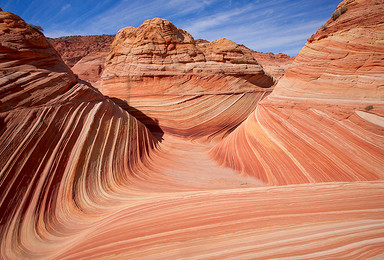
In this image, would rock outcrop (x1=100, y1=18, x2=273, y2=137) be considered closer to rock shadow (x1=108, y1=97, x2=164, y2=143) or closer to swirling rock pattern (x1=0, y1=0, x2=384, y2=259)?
rock shadow (x1=108, y1=97, x2=164, y2=143)

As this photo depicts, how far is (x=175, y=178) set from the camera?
370cm

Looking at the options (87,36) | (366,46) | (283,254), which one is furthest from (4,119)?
(87,36)

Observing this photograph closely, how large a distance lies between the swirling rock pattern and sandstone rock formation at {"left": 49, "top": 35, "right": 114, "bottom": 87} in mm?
14731

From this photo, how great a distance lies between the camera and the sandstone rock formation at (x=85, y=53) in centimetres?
2109

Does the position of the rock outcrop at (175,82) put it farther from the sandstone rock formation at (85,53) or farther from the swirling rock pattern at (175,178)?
the sandstone rock formation at (85,53)

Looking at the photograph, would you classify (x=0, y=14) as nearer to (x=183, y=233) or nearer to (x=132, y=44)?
(x=132, y=44)

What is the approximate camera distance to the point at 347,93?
2.98 m

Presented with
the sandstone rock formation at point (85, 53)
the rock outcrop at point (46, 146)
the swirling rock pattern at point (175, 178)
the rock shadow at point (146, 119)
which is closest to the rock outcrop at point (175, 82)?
the rock shadow at point (146, 119)

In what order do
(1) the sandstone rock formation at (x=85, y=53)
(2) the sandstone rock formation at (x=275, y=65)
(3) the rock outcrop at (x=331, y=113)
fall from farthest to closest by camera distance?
(1) the sandstone rock formation at (x=85, y=53), (2) the sandstone rock formation at (x=275, y=65), (3) the rock outcrop at (x=331, y=113)

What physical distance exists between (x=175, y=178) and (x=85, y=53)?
34147 mm

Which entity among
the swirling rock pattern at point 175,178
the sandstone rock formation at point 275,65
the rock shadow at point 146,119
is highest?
the sandstone rock formation at point 275,65

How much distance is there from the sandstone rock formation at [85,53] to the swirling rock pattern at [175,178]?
48.3ft

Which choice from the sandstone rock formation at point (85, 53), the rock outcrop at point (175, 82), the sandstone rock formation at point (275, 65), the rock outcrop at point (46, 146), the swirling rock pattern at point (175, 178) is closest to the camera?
the swirling rock pattern at point (175, 178)

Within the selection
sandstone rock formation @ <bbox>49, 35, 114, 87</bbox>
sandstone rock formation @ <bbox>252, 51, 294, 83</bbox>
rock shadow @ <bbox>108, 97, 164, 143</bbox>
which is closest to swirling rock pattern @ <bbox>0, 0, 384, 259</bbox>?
rock shadow @ <bbox>108, 97, 164, 143</bbox>
